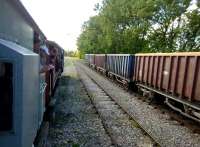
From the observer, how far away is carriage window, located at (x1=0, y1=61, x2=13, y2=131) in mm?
3180

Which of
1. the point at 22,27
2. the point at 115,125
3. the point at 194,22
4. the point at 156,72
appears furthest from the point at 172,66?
the point at 194,22

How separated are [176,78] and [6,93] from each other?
24.7ft

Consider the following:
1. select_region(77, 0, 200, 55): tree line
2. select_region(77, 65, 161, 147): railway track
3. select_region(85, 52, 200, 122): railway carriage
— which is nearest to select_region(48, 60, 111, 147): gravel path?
select_region(77, 65, 161, 147): railway track

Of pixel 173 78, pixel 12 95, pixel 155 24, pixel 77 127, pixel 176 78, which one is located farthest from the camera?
pixel 155 24

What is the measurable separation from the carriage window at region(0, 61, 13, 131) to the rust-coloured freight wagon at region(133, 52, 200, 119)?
6372 mm

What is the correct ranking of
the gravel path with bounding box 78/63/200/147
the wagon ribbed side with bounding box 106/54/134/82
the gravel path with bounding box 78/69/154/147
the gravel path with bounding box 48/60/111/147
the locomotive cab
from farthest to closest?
the wagon ribbed side with bounding box 106/54/134/82
the gravel path with bounding box 78/63/200/147
the gravel path with bounding box 78/69/154/147
the gravel path with bounding box 48/60/111/147
the locomotive cab

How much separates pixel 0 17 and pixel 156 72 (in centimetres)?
857

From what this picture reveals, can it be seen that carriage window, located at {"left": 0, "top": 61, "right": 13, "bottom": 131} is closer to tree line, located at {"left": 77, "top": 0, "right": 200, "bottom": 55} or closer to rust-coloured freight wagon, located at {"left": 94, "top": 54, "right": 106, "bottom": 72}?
rust-coloured freight wagon, located at {"left": 94, "top": 54, "right": 106, "bottom": 72}

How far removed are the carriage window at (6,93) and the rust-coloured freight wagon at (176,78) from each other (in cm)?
637

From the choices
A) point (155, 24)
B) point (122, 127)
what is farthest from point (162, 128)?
point (155, 24)

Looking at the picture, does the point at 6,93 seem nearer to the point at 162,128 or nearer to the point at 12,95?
the point at 12,95

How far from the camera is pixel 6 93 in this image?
126 inches

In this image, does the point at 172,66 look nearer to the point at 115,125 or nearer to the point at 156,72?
the point at 156,72

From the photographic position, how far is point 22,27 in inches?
259
